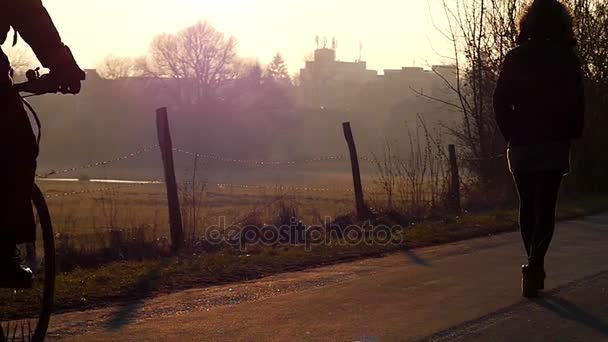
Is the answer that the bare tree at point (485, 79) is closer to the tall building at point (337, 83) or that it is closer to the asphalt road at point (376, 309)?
the asphalt road at point (376, 309)

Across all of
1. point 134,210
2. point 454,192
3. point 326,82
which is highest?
point 326,82

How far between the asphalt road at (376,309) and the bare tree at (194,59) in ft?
253

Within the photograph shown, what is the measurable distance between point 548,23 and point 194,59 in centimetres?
8103

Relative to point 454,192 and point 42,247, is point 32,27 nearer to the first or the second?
point 42,247

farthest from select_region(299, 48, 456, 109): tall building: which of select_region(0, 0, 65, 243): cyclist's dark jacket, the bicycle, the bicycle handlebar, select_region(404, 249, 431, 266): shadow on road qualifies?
select_region(0, 0, 65, 243): cyclist's dark jacket

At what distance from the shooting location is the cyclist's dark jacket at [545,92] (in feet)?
23.5

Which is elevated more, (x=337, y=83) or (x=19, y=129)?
(x=337, y=83)

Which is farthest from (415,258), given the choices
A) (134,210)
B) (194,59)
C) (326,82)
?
(326,82)

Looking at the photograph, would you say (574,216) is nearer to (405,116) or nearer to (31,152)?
(31,152)

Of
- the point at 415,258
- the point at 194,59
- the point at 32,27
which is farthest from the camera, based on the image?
the point at 194,59

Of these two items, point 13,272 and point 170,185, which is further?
point 170,185

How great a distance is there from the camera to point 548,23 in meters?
7.21

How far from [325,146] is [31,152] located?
77.6 meters

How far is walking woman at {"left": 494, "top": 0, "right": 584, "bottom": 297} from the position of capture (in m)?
7.16
